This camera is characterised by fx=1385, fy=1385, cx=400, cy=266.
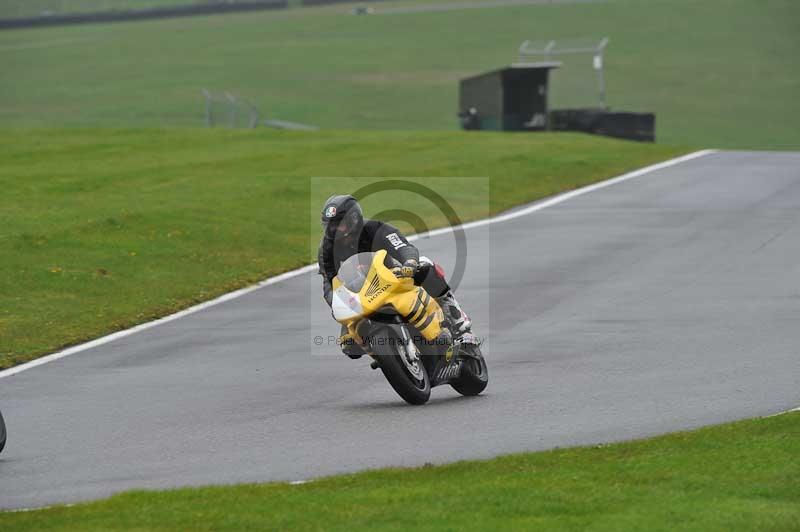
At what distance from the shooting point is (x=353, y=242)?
11219mm

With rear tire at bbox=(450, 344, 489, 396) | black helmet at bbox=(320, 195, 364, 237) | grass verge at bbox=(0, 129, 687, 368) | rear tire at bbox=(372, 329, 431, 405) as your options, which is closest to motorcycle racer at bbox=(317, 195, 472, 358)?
black helmet at bbox=(320, 195, 364, 237)

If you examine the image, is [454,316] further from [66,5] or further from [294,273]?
[66,5]

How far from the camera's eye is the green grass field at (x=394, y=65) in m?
55.3

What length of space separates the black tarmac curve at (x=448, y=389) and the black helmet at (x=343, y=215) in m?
1.49

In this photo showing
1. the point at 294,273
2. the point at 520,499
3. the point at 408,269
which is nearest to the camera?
the point at 520,499

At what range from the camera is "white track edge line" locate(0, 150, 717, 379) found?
1521cm

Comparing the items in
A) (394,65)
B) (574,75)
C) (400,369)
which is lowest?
(394,65)

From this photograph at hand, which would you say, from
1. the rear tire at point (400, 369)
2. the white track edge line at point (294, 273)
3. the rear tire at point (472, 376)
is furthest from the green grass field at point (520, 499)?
the white track edge line at point (294, 273)

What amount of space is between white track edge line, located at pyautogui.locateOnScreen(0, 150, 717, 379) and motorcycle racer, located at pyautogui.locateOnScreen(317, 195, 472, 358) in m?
4.50

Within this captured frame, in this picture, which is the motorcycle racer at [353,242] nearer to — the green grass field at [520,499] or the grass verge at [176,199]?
the green grass field at [520,499]

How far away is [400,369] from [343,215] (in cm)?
131

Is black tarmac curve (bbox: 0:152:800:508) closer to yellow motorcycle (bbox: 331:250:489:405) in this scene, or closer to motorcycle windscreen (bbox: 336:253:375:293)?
yellow motorcycle (bbox: 331:250:489:405)

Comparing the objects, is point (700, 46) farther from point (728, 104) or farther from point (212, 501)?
point (212, 501)

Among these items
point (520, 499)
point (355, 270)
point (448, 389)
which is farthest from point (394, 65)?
point (520, 499)
